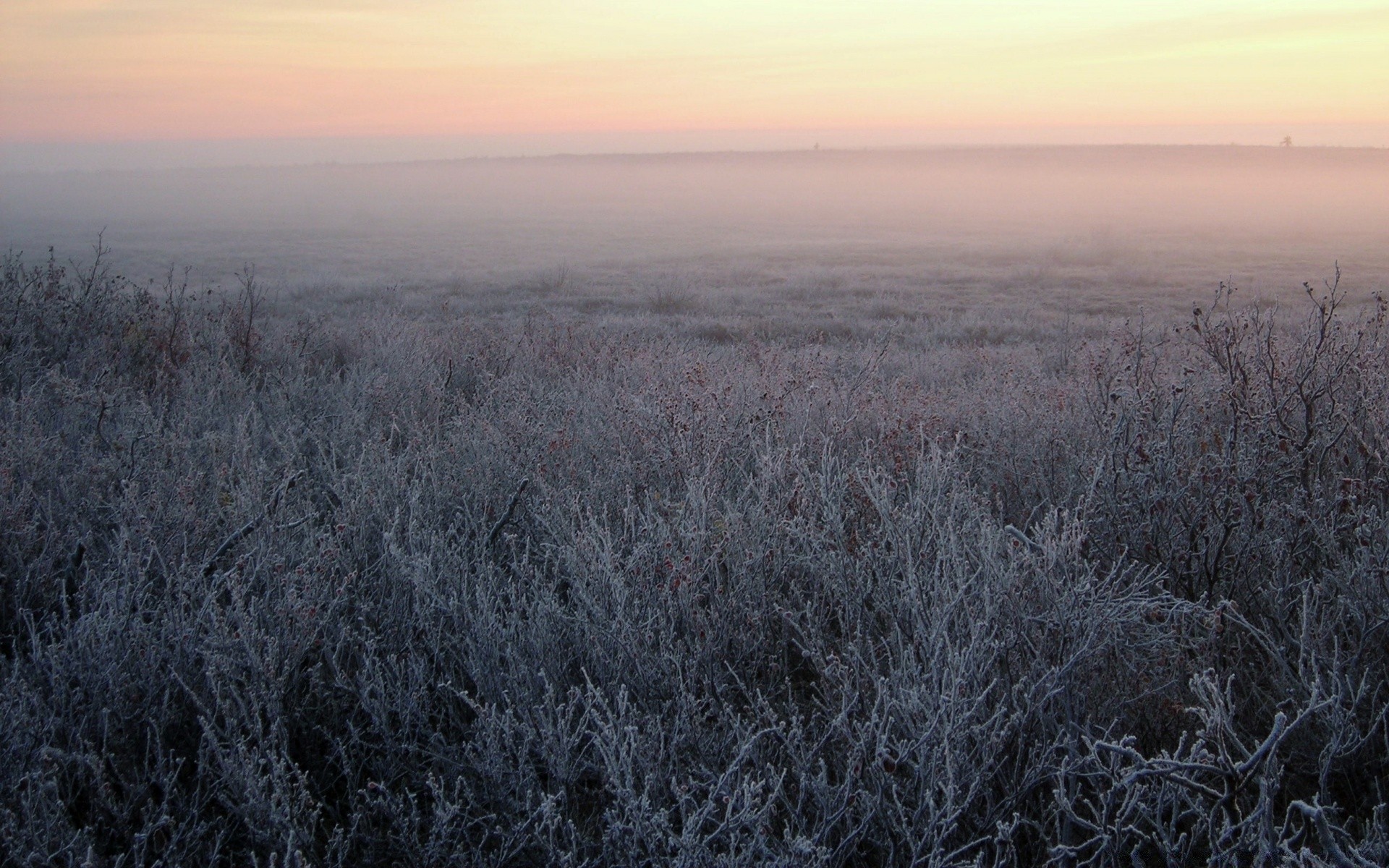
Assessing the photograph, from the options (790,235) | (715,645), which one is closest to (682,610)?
(715,645)

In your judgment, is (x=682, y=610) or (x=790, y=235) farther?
(x=790, y=235)

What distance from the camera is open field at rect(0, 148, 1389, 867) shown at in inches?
77.2

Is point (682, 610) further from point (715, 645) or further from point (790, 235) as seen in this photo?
point (790, 235)

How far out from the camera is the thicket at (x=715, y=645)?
6.35 feet

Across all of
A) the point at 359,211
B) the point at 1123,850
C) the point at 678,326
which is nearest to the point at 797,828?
the point at 1123,850

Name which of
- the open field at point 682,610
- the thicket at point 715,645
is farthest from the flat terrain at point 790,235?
the thicket at point 715,645

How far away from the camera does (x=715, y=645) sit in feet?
8.67

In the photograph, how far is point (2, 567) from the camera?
10.1 ft

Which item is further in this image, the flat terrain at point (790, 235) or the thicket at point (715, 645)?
the flat terrain at point (790, 235)

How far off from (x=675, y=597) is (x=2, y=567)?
8.24 feet

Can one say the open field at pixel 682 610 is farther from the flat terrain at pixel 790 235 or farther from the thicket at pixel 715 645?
the flat terrain at pixel 790 235

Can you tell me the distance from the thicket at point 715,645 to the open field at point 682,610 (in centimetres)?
2

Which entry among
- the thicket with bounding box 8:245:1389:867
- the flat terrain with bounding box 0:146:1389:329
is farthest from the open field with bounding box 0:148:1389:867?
the flat terrain with bounding box 0:146:1389:329

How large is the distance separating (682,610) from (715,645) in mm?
167
